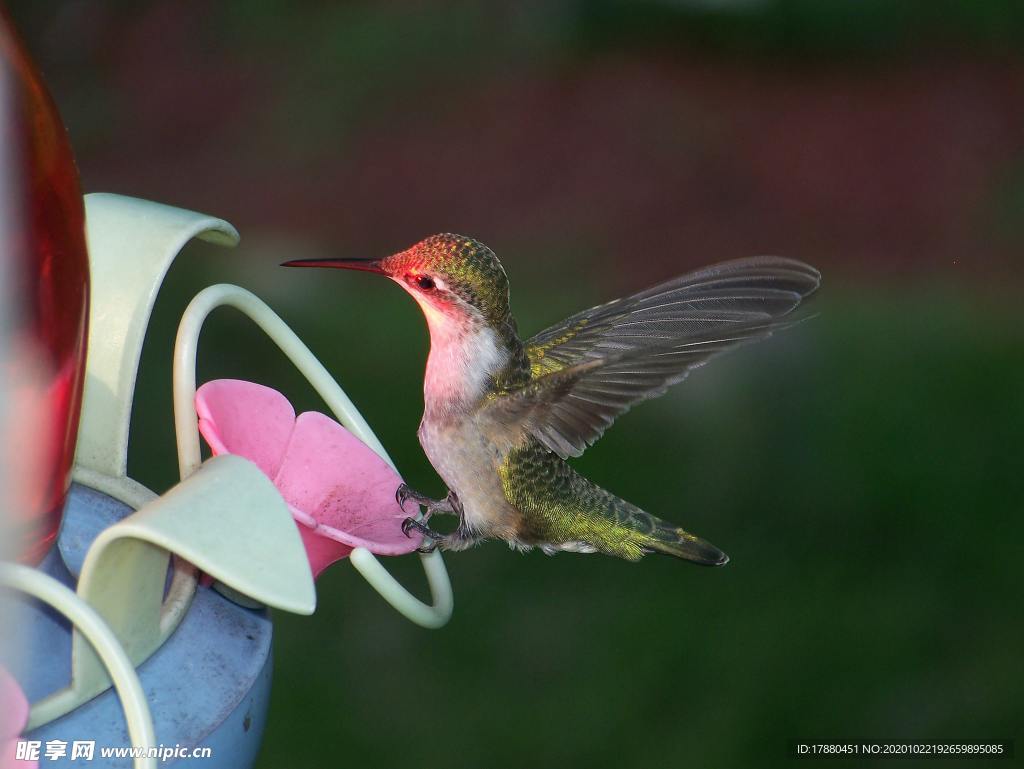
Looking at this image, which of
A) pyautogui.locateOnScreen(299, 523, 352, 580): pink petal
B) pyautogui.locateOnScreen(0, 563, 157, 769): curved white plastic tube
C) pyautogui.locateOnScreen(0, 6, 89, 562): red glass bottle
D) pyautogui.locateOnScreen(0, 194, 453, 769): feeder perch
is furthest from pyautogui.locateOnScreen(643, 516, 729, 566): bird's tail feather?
pyautogui.locateOnScreen(0, 563, 157, 769): curved white plastic tube

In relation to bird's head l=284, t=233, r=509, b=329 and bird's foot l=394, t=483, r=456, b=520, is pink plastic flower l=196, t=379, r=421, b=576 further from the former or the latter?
bird's head l=284, t=233, r=509, b=329

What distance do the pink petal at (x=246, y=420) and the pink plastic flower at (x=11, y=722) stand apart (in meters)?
0.34

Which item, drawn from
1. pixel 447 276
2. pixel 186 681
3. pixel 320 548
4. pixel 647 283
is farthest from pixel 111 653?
pixel 647 283

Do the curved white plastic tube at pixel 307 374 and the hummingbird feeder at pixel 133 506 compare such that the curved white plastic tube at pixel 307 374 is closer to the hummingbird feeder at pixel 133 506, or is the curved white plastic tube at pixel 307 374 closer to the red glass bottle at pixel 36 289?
the hummingbird feeder at pixel 133 506

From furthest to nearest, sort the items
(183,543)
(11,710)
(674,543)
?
(674,543), (11,710), (183,543)

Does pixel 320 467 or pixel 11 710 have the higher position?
pixel 320 467

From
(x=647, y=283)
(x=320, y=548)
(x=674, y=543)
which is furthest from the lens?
(x=647, y=283)

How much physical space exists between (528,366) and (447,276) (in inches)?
10.7

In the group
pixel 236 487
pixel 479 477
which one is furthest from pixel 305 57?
pixel 236 487

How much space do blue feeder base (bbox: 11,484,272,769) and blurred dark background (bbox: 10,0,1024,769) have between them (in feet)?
6.88

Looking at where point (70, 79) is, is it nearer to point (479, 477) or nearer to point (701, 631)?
point (701, 631)

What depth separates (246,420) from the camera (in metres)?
1.66

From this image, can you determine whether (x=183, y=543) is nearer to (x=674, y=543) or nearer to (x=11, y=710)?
(x=11, y=710)

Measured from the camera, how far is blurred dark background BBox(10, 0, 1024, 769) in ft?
12.5
